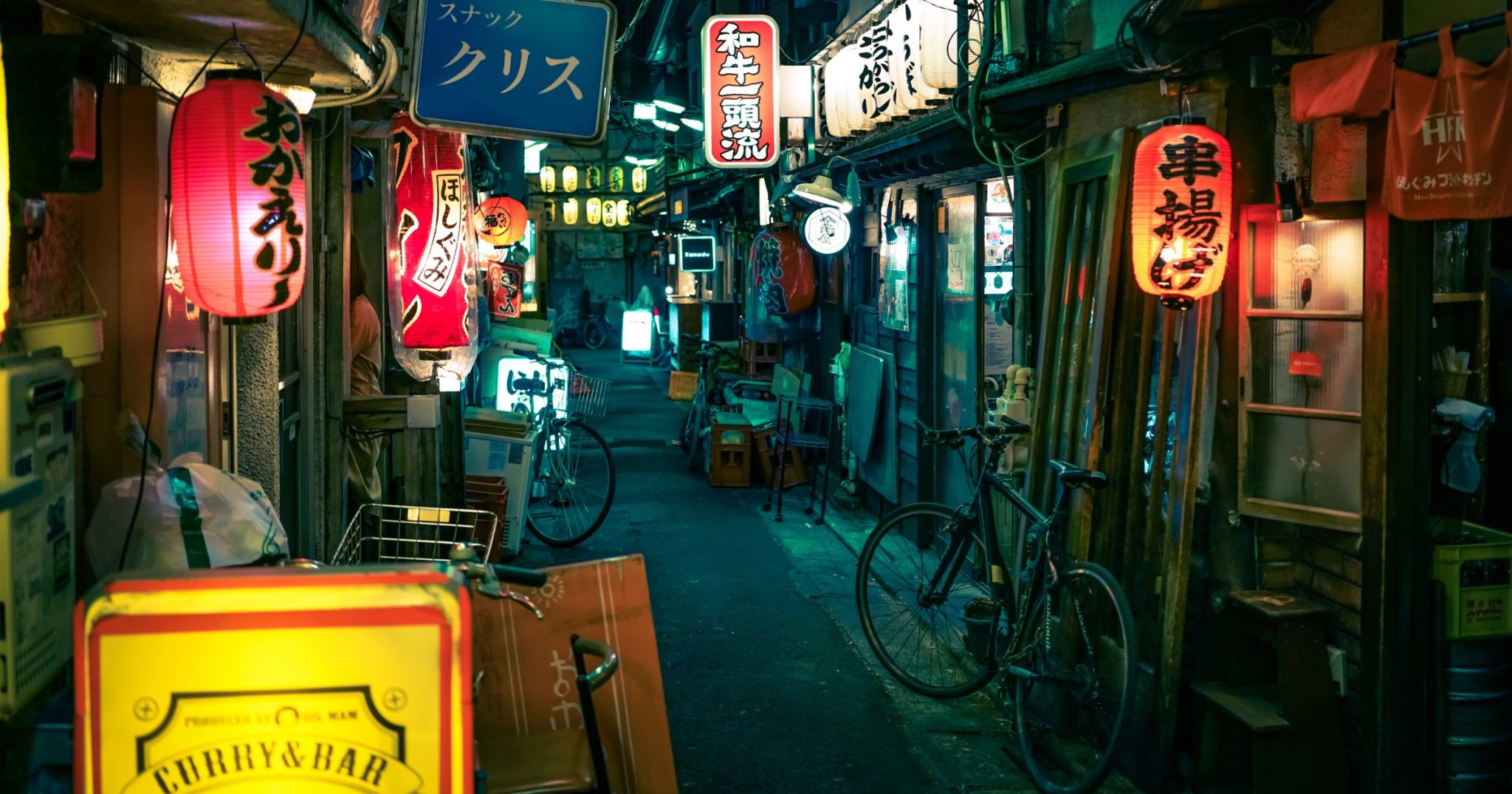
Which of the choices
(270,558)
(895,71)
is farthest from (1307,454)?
(895,71)

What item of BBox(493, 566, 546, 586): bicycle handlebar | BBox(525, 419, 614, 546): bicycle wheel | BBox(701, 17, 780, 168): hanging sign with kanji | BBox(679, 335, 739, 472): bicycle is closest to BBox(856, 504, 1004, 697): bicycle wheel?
BBox(525, 419, 614, 546): bicycle wheel

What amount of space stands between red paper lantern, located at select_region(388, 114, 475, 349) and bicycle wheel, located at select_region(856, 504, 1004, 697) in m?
3.73

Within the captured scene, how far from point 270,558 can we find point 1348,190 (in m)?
5.56

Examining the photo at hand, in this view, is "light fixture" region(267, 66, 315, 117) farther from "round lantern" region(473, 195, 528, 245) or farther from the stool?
"round lantern" region(473, 195, 528, 245)

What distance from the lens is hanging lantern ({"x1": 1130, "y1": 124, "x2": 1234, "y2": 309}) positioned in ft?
23.4

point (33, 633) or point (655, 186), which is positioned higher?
point (655, 186)

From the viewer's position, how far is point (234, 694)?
338 cm

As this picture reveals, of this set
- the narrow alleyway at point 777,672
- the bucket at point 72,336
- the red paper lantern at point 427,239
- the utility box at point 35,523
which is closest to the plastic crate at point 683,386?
the narrow alleyway at point 777,672

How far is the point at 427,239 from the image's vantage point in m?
9.99

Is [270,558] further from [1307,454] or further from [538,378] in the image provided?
[538,378]

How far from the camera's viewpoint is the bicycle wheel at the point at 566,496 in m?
14.8

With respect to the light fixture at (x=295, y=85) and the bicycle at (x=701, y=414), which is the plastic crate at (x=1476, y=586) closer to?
the light fixture at (x=295, y=85)

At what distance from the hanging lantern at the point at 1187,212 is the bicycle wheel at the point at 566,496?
851 centimetres

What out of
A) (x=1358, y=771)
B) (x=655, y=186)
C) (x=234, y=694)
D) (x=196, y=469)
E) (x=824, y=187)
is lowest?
(x=1358, y=771)
